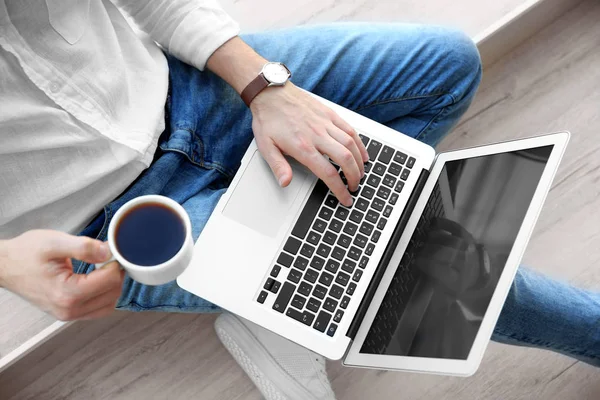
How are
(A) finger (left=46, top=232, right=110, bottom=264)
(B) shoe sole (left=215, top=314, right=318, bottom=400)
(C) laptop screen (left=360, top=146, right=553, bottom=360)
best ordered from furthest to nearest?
(B) shoe sole (left=215, top=314, right=318, bottom=400)
(C) laptop screen (left=360, top=146, right=553, bottom=360)
(A) finger (left=46, top=232, right=110, bottom=264)

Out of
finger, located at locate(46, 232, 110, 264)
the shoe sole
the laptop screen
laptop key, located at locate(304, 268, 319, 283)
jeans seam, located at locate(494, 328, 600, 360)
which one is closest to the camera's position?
finger, located at locate(46, 232, 110, 264)

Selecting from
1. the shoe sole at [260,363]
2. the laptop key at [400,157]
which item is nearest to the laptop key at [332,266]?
the laptop key at [400,157]

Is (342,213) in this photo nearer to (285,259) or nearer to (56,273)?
(285,259)

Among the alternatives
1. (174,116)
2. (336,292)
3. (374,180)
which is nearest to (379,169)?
(374,180)

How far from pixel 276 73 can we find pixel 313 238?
11.7 inches

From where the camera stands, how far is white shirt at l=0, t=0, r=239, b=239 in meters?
0.88

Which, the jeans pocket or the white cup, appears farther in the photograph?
the jeans pocket

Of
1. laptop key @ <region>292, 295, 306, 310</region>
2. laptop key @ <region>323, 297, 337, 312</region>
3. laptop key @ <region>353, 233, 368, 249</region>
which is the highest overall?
laptop key @ <region>353, 233, 368, 249</region>

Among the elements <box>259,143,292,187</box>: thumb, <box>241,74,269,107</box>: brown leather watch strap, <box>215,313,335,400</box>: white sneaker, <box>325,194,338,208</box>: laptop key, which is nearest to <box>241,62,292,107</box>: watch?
<box>241,74,269,107</box>: brown leather watch strap

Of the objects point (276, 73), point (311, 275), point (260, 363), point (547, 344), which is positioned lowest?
point (260, 363)

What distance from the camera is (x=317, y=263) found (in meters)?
0.98

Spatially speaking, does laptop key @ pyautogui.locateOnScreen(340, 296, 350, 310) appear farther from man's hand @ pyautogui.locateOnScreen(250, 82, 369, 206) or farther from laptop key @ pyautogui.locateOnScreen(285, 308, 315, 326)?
man's hand @ pyautogui.locateOnScreen(250, 82, 369, 206)

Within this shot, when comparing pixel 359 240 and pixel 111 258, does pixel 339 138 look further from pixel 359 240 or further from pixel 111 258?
pixel 111 258

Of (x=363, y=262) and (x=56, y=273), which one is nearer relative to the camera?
(x=56, y=273)
